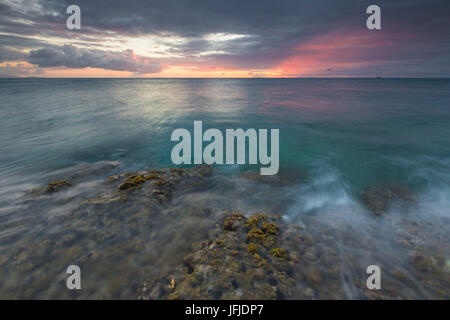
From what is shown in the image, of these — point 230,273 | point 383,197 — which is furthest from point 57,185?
point 383,197

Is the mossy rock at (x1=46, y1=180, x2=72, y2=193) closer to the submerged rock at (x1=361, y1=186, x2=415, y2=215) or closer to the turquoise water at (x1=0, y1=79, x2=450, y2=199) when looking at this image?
the turquoise water at (x1=0, y1=79, x2=450, y2=199)

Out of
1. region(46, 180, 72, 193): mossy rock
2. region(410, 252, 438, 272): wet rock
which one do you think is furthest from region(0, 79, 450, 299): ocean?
region(46, 180, 72, 193): mossy rock

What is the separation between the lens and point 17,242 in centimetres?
587

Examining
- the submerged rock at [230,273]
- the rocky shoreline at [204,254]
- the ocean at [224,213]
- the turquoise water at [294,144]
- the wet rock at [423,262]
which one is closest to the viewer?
the submerged rock at [230,273]

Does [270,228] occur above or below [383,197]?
below

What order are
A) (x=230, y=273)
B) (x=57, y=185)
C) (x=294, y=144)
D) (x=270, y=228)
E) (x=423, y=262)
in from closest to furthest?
1. (x=230, y=273)
2. (x=423, y=262)
3. (x=270, y=228)
4. (x=57, y=185)
5. (x=294, y=144)

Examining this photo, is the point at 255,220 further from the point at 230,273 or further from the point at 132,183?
the point at 132,183

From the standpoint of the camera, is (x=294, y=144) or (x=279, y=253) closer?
(x=279, y=253)

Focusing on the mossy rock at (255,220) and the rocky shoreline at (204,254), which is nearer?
the rocky shoreline at (204,254)

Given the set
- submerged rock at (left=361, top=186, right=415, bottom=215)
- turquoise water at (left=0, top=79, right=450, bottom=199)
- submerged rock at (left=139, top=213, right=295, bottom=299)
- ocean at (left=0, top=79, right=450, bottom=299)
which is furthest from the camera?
turquoise water at (left=0, top=79, right=450, bottom=199)

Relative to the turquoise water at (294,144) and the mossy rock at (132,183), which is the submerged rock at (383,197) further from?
the mossy rock at (132,183)

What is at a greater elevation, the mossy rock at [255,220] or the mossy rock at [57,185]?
the mossy rock at [57,185]

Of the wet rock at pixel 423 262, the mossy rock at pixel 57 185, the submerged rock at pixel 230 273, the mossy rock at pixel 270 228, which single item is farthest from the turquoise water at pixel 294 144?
the submerged rock at pixel 230 273
